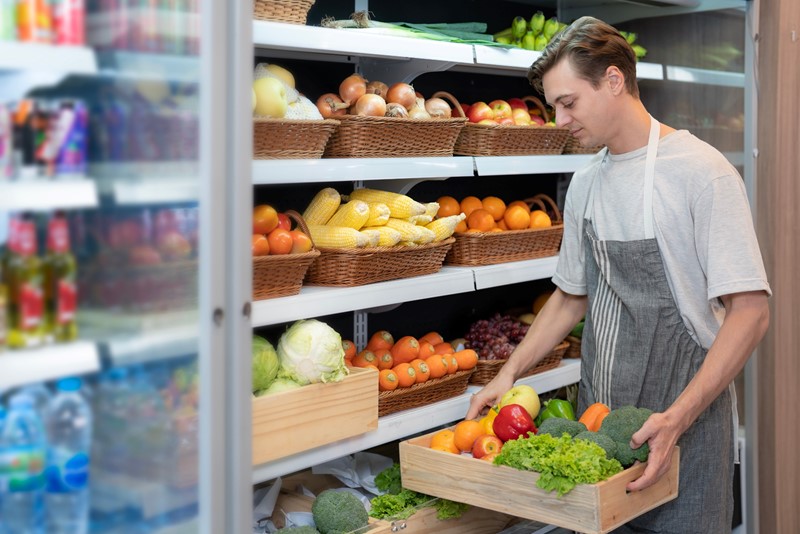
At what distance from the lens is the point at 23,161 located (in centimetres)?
135

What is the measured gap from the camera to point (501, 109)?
3.29m

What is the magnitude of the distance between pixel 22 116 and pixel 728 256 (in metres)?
1.79

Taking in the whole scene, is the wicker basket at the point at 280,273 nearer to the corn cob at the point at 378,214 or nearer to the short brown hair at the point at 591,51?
the corn cob at the point at 378,214

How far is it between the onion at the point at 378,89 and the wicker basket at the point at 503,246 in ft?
1.86

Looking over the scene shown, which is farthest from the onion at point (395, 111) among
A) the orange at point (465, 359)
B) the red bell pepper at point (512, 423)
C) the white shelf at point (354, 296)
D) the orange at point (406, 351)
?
the red bell pepper at point (512, 423)

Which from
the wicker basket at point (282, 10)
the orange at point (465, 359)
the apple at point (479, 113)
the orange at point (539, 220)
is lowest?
the orange at point (465, 359)

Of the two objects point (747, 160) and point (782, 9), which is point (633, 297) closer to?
point (747, 160)

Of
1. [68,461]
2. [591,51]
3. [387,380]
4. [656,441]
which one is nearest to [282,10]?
[591,51]

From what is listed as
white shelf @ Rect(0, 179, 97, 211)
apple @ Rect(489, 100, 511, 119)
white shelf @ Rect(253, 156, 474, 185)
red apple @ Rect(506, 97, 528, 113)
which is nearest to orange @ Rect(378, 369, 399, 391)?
white shelf @ Rect(253, 156, 474, 185)

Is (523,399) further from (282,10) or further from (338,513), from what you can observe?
(282,10)

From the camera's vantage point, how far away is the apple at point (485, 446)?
7.80ft

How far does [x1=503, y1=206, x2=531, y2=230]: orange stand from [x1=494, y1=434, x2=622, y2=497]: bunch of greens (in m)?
1.20

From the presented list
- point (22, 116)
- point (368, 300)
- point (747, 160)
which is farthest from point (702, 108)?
point (22, 116)

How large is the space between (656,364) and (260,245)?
1.18 metres
